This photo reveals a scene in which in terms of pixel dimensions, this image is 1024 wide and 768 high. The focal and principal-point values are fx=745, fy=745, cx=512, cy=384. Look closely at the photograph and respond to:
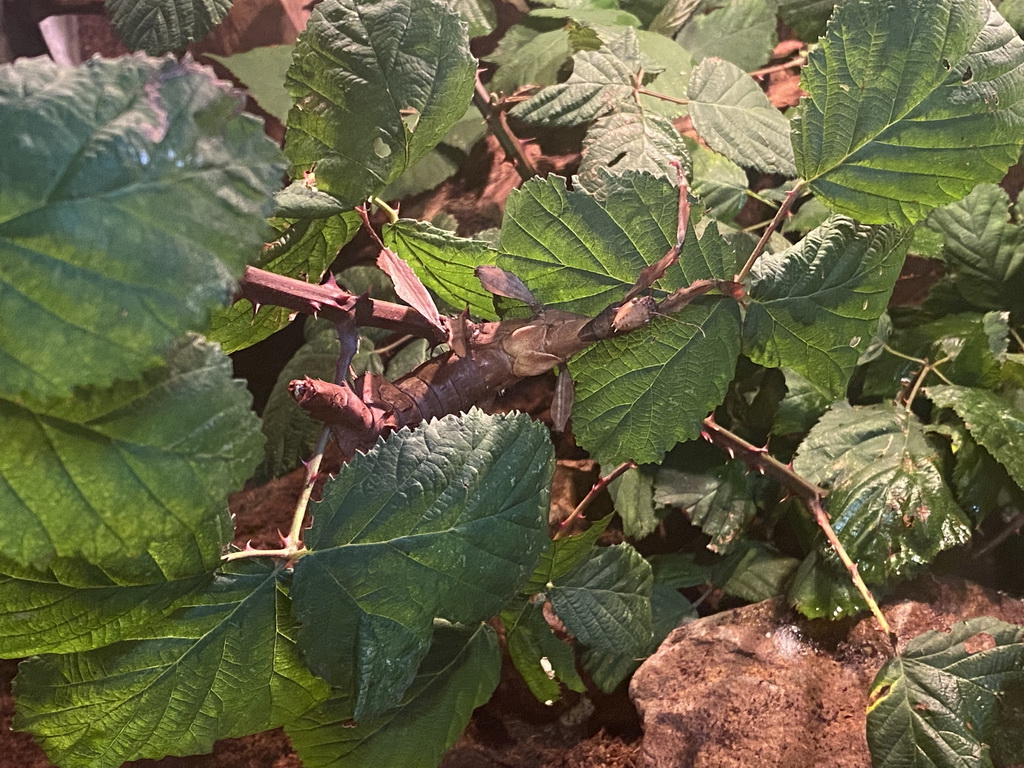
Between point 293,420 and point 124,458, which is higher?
point 124,458

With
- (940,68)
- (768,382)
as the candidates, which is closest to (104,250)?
(940,68)

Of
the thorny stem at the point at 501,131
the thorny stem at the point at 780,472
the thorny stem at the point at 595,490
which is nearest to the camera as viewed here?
the thorny stem at the point at 780,472

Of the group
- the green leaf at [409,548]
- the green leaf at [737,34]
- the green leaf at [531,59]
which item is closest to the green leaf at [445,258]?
the green leaf at [409,548]

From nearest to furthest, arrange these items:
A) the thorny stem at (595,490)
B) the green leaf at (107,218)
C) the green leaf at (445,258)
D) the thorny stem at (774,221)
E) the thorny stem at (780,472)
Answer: the green leaf at (107,218) < the thorny stem at (774,221) < the green leaf at (445,258) < the thorny stem at (780,472) < the thorny stem at (595,490)

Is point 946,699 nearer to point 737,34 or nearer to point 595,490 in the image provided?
point 595,490

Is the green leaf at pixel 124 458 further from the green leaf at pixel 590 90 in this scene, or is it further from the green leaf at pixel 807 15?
the green leaf at pixel 807 15

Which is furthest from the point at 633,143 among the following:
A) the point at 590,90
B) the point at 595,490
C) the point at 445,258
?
the point at 595,490

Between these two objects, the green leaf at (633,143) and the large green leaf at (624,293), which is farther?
the green leaf at (633,143)
